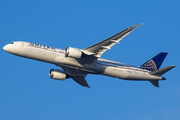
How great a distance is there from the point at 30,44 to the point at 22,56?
238 cm

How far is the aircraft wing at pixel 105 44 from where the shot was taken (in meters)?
38.4

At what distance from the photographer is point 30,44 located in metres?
43.6

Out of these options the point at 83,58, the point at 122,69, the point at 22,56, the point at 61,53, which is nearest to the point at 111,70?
the point at 122,69

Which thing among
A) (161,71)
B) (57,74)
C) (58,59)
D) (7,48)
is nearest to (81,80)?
(57,74)

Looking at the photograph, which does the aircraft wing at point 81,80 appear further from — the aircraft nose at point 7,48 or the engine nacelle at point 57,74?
the aircraft nose at point 7,48

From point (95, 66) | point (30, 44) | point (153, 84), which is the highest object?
point (30, 44)

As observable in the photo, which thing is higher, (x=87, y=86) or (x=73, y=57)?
(x=73, y=57)

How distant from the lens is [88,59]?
1697 inches

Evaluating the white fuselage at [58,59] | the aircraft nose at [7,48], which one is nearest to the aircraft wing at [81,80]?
the white fuselage at [58,59]

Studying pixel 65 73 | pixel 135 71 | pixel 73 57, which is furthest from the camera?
pixel 65 73

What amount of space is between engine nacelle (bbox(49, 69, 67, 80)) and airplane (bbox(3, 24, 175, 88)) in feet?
6.08

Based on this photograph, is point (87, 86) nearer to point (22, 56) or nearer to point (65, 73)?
point (65, 73)

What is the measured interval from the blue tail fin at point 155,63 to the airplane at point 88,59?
942mm

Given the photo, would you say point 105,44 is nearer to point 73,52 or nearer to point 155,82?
point 73,52
